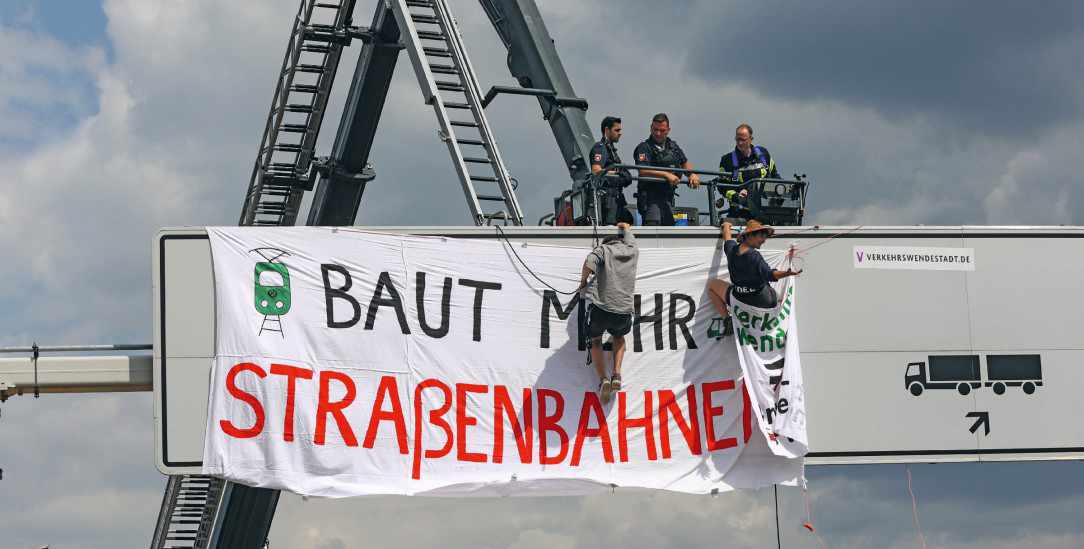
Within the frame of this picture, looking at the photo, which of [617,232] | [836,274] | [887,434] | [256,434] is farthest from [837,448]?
[256,434]

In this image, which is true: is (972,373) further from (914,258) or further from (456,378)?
(456,378)

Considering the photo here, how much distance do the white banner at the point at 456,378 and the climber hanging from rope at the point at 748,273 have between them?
1.06ft

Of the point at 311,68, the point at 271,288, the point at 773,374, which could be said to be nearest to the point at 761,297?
the point at 773,374

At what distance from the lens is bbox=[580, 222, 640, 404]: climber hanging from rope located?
16.4m

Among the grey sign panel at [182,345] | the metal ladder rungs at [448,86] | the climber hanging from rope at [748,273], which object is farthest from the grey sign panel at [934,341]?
the metal ladder rungs at [448,86]

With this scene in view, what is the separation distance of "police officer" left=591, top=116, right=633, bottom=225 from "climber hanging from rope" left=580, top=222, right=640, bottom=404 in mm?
1797

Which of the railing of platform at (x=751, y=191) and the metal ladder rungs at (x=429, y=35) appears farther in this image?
the metal ladder rungs at (x=429, y=35)

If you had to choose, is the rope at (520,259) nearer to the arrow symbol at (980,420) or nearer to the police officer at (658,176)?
the police officer at (658,176)

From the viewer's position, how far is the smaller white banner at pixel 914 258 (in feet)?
61.4

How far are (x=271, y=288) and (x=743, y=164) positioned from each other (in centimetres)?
715

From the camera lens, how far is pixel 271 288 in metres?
17.1

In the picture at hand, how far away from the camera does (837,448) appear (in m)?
18.1

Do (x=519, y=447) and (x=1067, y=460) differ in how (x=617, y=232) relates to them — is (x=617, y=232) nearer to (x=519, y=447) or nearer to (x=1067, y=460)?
(x=519, y=447)

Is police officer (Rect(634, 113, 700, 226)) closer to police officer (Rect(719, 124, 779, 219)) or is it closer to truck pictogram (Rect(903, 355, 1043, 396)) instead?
police officer (Rect(719, 124, 779, 219))
